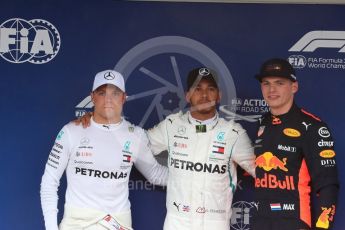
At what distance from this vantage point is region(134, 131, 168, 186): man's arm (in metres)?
3.14

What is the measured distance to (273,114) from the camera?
2916mm

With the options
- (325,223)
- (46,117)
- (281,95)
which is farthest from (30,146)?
(325,223)

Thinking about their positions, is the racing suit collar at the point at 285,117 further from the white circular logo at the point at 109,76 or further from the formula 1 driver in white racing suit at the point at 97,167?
the white circular logo at the point at 109,76

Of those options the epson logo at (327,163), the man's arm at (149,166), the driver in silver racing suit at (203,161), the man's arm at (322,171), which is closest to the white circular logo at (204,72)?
the driver in silver racing suit at (203,161)

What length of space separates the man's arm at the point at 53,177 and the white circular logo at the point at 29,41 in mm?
692

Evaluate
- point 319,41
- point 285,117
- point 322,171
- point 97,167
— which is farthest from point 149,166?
point 319,41

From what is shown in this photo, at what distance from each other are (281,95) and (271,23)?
0.78 m

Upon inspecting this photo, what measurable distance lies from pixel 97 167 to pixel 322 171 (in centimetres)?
123

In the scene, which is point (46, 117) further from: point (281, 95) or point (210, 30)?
point (281, 95)

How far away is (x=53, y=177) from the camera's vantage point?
2975 millimetres

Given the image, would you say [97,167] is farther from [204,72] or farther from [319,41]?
[319,41]

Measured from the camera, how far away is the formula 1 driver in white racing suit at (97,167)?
2.95 meters

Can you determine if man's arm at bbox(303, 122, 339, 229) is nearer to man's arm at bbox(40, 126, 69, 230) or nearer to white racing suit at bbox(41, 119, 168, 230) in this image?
white racing suit at bbox(41, 119, 168, 230)

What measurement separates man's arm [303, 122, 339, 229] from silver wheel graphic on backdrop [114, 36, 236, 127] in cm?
82
